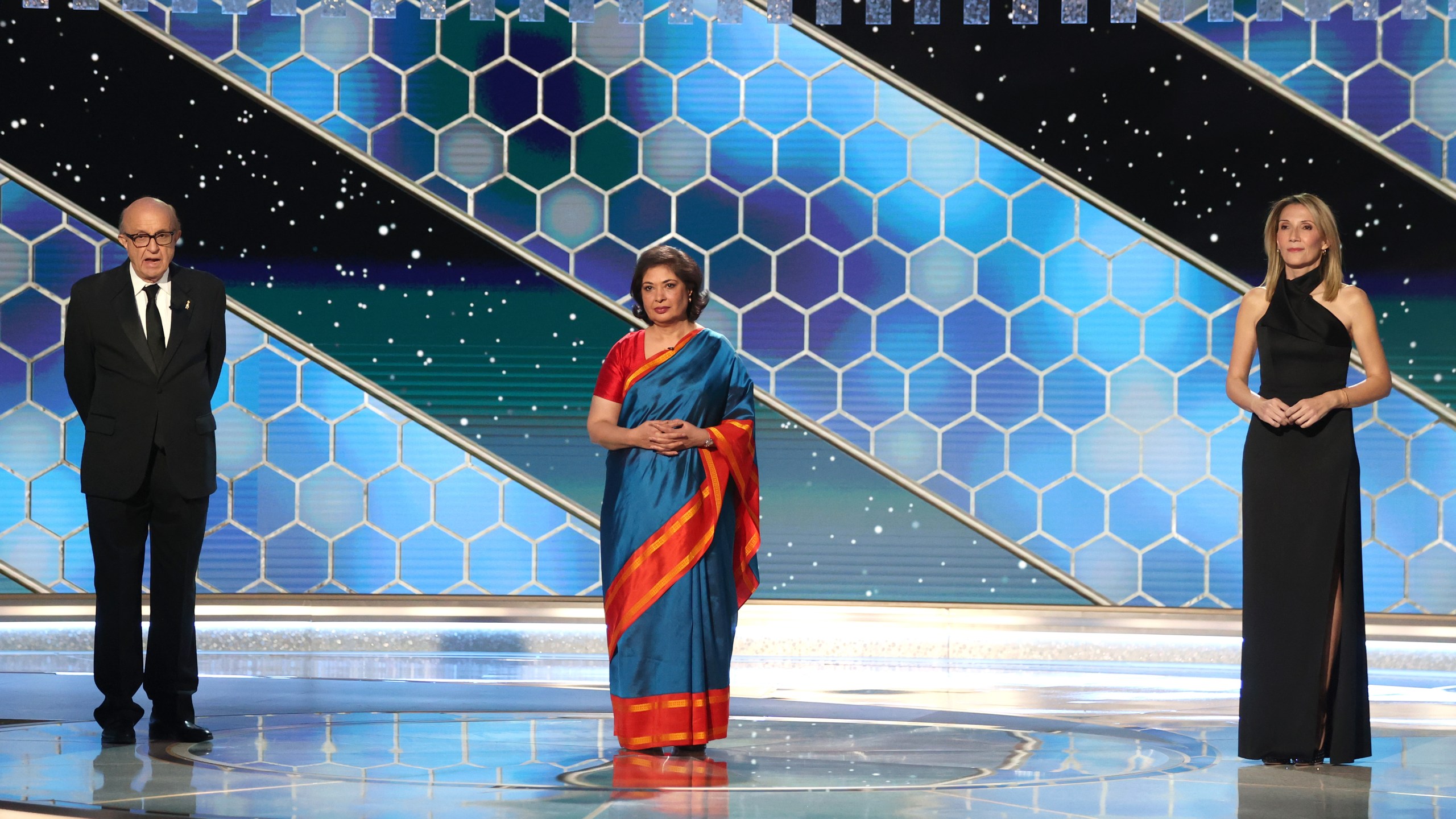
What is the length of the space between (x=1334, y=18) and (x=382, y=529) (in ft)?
10.7

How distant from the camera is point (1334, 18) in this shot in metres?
4.90

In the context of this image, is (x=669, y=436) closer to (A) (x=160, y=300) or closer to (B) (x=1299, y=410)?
(A) (x=160, y=300)

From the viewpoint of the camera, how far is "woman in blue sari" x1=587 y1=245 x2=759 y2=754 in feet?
10.4

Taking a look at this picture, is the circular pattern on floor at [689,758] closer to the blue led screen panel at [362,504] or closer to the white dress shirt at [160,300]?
the white dress shirt at [160,300]

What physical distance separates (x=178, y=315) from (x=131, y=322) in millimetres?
89

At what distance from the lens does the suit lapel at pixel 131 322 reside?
10.7 ft

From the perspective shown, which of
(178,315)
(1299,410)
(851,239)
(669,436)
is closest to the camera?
(1299,410)

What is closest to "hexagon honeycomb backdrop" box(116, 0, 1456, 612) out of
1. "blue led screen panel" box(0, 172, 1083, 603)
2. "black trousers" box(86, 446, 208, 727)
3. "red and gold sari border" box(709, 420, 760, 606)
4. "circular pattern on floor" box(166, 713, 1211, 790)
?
"blue led screen panel" box(0, 172, 1083, 603)

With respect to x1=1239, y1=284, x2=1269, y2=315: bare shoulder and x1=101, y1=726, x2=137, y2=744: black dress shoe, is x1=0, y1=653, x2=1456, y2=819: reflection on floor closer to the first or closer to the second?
x1=101, y1=726, x2=137, y2=744: black dress shoe

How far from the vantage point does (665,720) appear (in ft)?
10.3

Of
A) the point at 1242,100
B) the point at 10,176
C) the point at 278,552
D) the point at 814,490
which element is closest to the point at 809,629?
the point at 814,490

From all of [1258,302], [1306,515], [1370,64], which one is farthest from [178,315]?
[1370,64]

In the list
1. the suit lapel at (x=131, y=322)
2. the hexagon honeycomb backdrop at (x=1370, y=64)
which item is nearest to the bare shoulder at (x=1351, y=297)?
the hexagon honeycomb backdrop at (x=1370, y=64)

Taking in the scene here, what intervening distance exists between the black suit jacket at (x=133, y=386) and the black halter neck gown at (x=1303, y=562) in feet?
6.73
